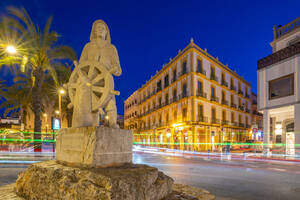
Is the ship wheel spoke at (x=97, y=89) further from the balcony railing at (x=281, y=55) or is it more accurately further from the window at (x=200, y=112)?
the window at (x=200, y=112)

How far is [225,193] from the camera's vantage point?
4.97m

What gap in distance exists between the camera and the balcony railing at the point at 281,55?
14.7 metres

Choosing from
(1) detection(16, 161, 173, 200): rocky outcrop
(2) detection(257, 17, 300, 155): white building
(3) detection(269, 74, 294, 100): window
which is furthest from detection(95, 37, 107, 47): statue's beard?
(3) detection(269, 74, 294, 100): window

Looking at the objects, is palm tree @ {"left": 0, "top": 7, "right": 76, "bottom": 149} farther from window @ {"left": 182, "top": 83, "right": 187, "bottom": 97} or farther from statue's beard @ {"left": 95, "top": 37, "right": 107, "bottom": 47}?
window @ {"left": 182, "top": 83, "right": 187, "bottom": 97}

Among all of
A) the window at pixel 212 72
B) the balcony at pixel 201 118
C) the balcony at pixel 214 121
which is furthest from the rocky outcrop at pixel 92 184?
the window at pixel 212 72

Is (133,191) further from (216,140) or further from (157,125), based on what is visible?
(157,125)

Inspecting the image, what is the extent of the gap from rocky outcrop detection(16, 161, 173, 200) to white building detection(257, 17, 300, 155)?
14817mm

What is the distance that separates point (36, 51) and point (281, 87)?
18.1 m

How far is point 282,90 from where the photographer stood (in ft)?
52.5

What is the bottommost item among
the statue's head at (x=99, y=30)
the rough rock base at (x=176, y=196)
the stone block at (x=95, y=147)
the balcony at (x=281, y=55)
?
the rough rock base at (x=176, y=196)

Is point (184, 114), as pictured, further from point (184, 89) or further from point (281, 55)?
point (281, 55)

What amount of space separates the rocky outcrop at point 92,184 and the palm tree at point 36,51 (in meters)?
8.73

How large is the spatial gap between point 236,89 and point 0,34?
33655mm

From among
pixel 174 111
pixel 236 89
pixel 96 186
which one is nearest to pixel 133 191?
pixel 96 186
